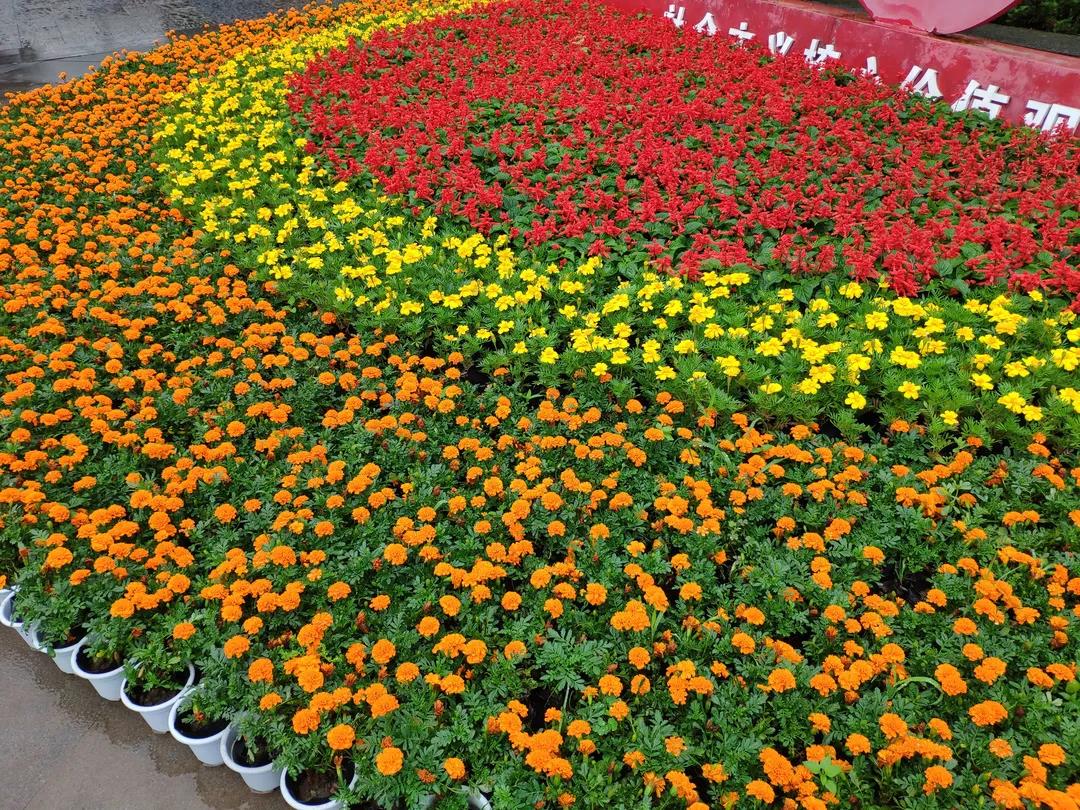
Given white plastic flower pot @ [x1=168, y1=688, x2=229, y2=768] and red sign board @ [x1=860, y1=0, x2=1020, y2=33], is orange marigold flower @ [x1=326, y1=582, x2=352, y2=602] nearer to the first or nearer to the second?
white plastic flower pot @ [x1=168, y1=688, x2=229, y2=768]

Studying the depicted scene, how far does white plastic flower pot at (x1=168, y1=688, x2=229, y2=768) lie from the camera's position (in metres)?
2.61

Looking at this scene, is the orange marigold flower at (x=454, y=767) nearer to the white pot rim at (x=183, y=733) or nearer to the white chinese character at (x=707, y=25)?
the white pot rim at (x=183, y=733)

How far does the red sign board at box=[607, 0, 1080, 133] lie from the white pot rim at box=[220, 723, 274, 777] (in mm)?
7063

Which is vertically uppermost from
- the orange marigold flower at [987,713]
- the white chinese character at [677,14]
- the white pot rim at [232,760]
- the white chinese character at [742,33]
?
the white chinese character at [677,14]

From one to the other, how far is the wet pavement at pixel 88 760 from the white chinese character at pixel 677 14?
9053 millimetres

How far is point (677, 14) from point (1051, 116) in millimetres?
4586

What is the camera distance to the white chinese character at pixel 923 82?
6566 millimetres

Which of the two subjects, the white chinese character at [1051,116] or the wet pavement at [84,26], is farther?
the wet pavement at [84,26]

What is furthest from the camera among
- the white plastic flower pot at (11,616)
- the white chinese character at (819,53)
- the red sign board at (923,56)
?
the white chinese character at (819,53)

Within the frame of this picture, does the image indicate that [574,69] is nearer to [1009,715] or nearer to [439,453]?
[439,453]

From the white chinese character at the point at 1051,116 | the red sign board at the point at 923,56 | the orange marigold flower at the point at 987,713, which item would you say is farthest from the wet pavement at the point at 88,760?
the red sign board at the point at 923,56

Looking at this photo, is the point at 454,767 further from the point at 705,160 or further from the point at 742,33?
the point at 742,33

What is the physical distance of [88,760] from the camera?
2846 millimetres

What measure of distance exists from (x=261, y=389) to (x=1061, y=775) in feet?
12.6
